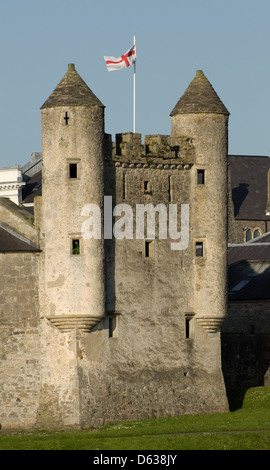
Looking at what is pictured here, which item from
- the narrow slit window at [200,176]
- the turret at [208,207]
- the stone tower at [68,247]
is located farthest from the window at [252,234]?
the stone tower at [68,247]

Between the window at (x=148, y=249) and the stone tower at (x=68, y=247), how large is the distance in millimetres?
2883

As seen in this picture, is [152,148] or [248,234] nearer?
[152,148]

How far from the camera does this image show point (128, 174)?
6938 cm

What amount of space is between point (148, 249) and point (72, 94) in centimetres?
705

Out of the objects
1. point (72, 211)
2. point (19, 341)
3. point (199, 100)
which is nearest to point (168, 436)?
point (19, 341)

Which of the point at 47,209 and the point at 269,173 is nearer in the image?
the point at 47,209

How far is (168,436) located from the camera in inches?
2464

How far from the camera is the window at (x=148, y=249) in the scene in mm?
69438

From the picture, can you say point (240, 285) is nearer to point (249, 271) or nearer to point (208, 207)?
point (249, 271)

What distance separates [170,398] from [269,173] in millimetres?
51644
